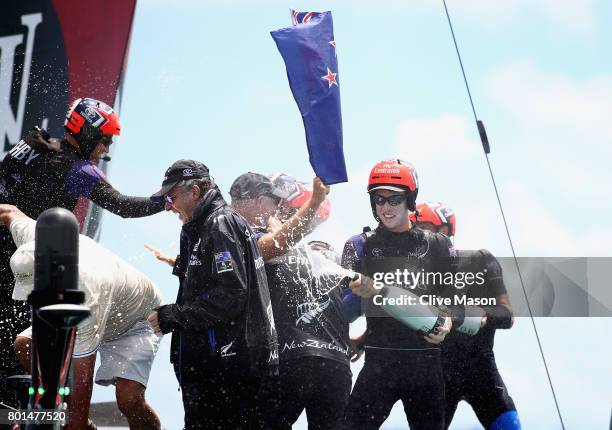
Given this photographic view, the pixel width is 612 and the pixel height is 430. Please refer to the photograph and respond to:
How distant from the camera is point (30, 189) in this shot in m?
5.94

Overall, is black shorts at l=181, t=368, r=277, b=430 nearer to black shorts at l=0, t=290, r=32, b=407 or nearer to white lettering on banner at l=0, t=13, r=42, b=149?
black shorts at l=0, t=290, r=32, b=407

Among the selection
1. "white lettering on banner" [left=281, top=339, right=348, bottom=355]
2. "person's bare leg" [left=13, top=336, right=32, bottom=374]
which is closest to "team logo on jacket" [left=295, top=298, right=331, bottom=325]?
"white lettering on banner" [left=281, top=339, right=348, bottom=355]

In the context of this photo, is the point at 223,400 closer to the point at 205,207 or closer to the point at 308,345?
the point at 308,345

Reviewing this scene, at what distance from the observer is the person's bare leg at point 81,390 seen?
5.13 metres

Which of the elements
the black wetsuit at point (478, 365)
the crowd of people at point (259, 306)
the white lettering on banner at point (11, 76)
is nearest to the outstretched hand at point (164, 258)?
the crowd of people at point (259, 306)

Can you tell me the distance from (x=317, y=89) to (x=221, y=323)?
4.66 feet

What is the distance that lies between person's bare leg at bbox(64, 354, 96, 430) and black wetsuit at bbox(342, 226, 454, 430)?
5.03ft

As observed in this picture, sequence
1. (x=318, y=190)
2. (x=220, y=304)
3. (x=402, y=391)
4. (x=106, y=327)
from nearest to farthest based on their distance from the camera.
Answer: (x=220, y=304)
(x=318, y=190)
(x=106, y=327)
(x=402, y=391)

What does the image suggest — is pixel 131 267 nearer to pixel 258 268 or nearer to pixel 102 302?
pixel 102 302

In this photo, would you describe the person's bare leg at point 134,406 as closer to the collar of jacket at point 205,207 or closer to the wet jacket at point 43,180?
the wet jacket at point 43,180

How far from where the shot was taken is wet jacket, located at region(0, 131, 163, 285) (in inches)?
230

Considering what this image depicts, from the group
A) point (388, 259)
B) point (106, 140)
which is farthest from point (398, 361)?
point (106, 140)

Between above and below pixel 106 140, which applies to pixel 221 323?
below

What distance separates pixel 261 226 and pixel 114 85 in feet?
17.7
